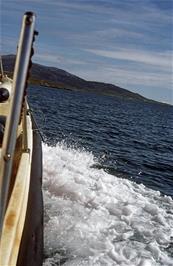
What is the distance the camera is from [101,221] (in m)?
9.34

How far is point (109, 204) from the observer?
35.1 feet

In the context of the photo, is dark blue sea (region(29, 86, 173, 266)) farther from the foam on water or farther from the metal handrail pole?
the metal handrail pole

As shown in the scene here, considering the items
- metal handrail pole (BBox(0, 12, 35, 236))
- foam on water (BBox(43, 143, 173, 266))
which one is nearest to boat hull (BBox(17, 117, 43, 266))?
foam on water (BBox(43, 143, 173, 266))

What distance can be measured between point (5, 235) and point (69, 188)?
7660 millimetres

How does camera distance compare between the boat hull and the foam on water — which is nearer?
the boat hull

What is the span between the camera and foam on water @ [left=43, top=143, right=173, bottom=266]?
24.8ft

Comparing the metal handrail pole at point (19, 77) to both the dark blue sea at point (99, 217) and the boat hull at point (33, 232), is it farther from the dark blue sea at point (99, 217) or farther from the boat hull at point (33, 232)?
the dark blue sea at point (99, 217)

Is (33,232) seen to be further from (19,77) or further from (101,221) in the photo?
(101,221)

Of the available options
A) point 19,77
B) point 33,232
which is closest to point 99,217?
point 33,232

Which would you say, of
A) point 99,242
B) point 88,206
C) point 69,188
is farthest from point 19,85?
point 69,188

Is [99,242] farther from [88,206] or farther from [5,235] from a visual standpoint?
[5,235]

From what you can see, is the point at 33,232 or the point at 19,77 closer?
the point at 19,77

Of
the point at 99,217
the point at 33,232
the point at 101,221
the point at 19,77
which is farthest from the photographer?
the point at 99,217

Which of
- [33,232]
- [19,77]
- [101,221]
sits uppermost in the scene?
[19,77]
